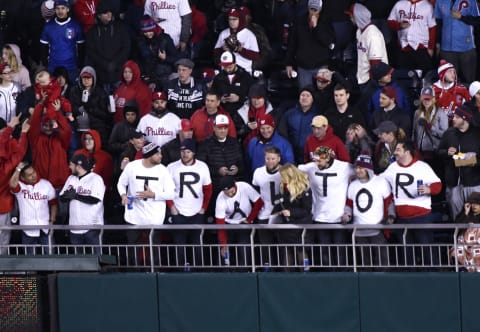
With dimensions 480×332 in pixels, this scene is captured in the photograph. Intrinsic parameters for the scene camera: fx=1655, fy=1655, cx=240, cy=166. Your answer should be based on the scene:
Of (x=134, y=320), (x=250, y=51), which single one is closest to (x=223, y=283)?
(x=134, y=320)

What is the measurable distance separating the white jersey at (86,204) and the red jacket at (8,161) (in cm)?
71

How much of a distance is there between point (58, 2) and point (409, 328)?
755cm

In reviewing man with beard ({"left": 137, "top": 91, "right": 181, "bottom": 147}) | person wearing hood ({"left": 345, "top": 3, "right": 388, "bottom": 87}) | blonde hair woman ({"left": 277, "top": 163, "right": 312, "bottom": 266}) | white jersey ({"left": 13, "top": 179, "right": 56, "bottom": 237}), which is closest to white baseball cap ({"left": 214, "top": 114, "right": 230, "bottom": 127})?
man with beard ({"left": 137, "top": 91, "right": 181, "bottom": 147})

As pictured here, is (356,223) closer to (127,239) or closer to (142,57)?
(127,239)

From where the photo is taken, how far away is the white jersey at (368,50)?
2306cm

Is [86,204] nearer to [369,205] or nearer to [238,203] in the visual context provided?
[238,203]

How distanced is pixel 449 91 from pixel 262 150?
266cm

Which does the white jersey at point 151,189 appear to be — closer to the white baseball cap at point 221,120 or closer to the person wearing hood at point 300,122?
the white baseball cap at point 221,120

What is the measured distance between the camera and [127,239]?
21312 mm

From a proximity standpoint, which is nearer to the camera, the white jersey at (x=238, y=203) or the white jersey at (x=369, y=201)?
the white jersey at (x=369, y=201)

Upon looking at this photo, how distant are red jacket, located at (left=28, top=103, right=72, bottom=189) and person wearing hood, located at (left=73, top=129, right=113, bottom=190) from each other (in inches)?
13.3

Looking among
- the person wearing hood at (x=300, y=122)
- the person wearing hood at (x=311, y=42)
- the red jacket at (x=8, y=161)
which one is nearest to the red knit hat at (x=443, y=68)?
the person wearing hood at (x=300, y=122)

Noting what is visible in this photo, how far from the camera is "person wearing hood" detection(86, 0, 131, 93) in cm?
2353

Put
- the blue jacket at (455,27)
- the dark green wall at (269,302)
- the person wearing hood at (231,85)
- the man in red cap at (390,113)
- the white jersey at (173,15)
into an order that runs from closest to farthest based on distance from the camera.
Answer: the dark green wall at (269,302) → the man in red cap at (390,113) → the person wearing hood at (231,85) → the blue jacket at (455,27) → the white jersey at (173,15)
